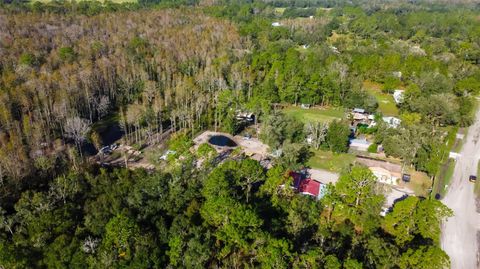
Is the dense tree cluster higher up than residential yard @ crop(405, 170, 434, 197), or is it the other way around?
the dense tree cluster

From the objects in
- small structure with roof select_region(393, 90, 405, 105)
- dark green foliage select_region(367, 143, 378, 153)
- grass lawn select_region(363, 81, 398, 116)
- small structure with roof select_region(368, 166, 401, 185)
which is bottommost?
small structure with roof select_region(368, 166, 401, 185)

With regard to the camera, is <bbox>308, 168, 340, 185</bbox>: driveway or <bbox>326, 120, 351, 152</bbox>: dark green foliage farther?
<bbox>326, 120, 351, 152</bbox>: dark green foliage

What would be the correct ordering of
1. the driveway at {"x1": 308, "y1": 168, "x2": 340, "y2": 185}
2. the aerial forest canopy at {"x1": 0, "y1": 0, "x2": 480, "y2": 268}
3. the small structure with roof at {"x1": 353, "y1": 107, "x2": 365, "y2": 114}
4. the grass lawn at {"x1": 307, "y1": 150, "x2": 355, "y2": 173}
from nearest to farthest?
1. the aerial forest canopy at {"x1": 0, "y1": 0, "x2": 480, "y2": 268}
2. the driveway at {"x1": 308, "y1": 168, "x2": 340, "y2": 185}
3. the grass lawn at {"x1": 307, "y1": 150, "x2": 355, "y2": 173}
4. the small structure with roof at {"x1": 353, "y1": 107, "x2": 365, "y2": 114}

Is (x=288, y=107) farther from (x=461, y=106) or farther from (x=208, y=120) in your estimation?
(x=461, y=106)

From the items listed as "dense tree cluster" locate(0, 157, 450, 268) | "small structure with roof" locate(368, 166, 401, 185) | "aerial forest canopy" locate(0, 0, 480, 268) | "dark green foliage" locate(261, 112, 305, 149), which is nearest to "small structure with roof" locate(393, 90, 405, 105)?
"aerial forest canopy" locate(0, 0, 480, 268)

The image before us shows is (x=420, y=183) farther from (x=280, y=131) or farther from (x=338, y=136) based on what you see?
(x=280, y=131)

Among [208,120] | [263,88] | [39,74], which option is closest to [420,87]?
[263,88]

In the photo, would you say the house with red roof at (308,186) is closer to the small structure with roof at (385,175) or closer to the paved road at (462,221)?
the small structure with roof at (385,175)

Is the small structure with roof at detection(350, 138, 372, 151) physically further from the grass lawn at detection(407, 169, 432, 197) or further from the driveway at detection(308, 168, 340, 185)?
the driveway at detection(308, 168, 340, 185)
